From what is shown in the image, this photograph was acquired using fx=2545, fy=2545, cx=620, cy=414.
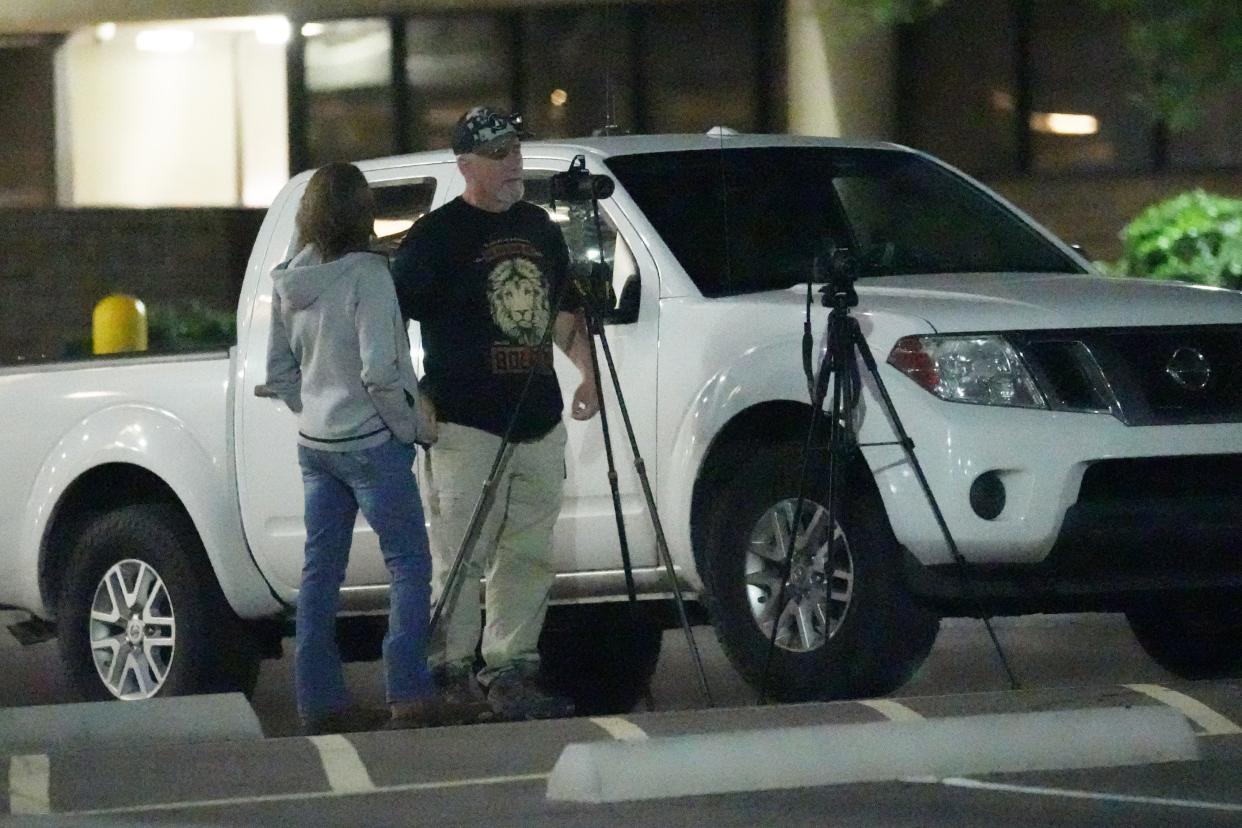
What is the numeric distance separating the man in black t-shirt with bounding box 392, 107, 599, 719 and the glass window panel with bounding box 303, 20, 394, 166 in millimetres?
12856

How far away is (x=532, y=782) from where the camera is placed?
21.7ft

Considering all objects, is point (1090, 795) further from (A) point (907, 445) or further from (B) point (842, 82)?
(B) point (842, 82)

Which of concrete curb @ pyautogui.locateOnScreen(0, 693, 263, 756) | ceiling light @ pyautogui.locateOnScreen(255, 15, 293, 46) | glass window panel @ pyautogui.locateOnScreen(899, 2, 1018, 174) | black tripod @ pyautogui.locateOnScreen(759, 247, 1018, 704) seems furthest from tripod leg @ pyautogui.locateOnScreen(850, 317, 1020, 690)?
ceiling light @ pyautogui.locateOnScreen(255, 15, 293, 46)

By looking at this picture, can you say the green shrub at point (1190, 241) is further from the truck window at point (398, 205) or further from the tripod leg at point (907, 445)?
the tripod leg at point (907, 445)

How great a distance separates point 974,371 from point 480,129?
1.71 m

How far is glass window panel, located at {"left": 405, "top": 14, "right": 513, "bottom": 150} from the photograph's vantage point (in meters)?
20.5

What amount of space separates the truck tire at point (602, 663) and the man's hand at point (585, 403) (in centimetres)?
153

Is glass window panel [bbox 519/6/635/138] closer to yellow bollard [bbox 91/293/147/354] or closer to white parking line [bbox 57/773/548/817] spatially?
yellow bollard [bbox 91/293/147/354]

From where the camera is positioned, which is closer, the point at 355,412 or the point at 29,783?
the point at 29,783

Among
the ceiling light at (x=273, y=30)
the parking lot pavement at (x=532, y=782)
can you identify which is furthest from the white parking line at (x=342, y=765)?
the ceiling light at (x=273, y=30)

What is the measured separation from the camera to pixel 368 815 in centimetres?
628

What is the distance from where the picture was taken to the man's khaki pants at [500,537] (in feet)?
26.1

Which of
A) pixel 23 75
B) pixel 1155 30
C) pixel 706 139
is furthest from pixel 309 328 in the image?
pixel 23 75

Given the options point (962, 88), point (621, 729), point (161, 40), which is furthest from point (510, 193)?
point (161, 40)
